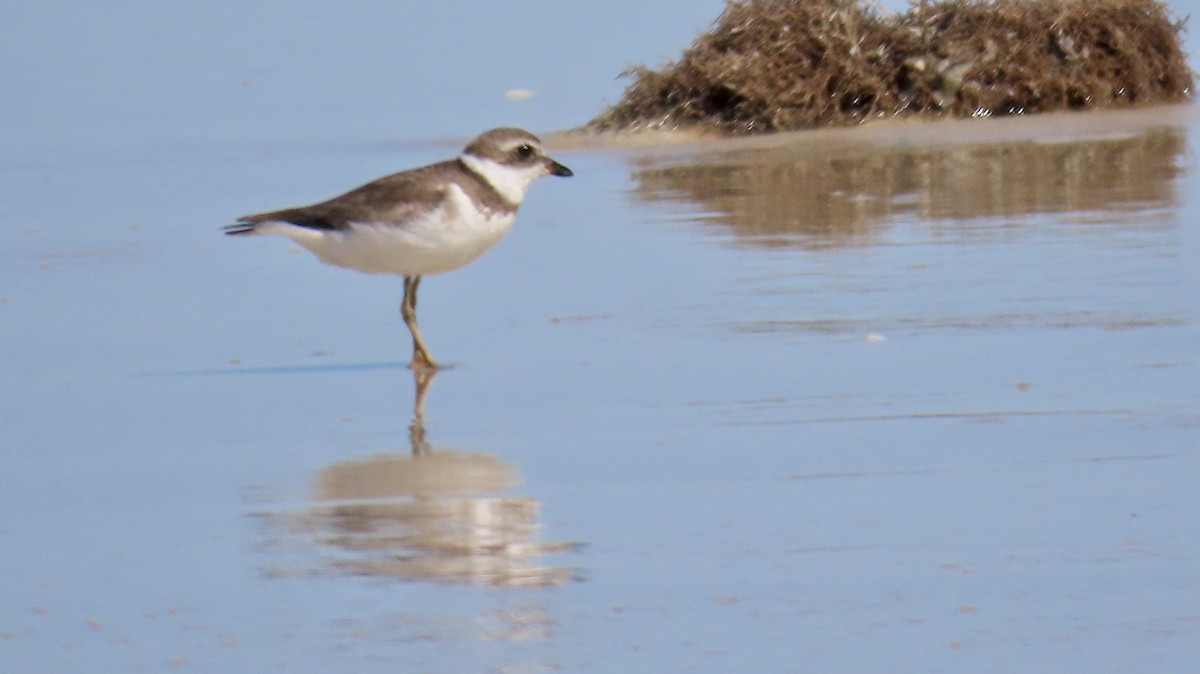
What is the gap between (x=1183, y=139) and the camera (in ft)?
37.8

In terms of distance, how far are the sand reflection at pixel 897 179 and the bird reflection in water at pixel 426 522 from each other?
355cm

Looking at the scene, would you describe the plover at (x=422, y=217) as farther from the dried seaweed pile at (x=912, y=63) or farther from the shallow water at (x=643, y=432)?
the dried seaweed pile at (x=912, y=63)

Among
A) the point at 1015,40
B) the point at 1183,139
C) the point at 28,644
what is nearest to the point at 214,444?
the point at 28,644

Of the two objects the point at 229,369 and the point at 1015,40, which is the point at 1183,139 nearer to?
the point at 1015,40

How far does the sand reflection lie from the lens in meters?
9.41

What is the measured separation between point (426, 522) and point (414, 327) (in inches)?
93.9

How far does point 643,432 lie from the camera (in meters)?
5.95

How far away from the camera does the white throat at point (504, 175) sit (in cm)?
745

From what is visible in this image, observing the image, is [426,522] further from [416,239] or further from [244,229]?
[244,229]

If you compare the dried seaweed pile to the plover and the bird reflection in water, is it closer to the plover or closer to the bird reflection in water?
the plover

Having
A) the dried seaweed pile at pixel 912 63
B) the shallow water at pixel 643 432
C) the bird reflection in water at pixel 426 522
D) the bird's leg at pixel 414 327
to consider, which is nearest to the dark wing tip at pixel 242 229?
the shallow water at pixel 643 432

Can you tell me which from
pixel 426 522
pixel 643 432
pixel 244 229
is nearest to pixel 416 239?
pixel 244 229

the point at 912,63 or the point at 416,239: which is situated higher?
the point at 912,63

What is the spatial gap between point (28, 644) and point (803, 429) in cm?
→ 239
